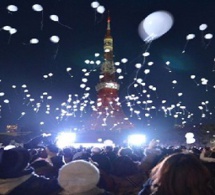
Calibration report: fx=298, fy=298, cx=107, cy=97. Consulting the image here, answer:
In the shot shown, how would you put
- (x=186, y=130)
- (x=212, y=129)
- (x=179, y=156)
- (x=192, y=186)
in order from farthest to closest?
1. (x=186, y=130)
2. (x=212, y=129)
3. (x=179, y=156)
4. (x=192, y=186)

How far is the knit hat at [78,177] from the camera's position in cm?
301

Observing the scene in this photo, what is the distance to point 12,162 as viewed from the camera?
3566 millimetres

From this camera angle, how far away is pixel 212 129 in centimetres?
5616

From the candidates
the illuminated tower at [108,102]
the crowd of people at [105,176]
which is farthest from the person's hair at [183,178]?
the illuminated tower at [108,102]

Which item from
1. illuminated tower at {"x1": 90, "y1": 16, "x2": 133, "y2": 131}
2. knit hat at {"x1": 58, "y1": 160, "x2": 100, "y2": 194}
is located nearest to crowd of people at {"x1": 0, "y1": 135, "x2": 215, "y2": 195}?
knit hat at {"x1": 58, "y1": 160, "x2": 100, "y2": 194}

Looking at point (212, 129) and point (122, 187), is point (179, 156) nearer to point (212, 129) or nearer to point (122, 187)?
point (122, 187)

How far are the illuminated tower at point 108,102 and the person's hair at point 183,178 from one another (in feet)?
199

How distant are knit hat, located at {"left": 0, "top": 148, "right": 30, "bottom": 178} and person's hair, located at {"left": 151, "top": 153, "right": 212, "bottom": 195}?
183cm

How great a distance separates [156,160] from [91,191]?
333cm

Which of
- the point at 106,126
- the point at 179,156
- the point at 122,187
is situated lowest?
the point at 122,187

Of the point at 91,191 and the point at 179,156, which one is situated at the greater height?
the point at 179,156

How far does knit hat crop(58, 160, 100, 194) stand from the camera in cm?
301

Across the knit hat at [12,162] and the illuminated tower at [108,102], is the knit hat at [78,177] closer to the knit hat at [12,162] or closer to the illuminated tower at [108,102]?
the knit hat at [12,162]

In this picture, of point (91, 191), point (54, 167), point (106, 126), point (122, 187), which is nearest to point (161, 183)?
point (91, 191)
